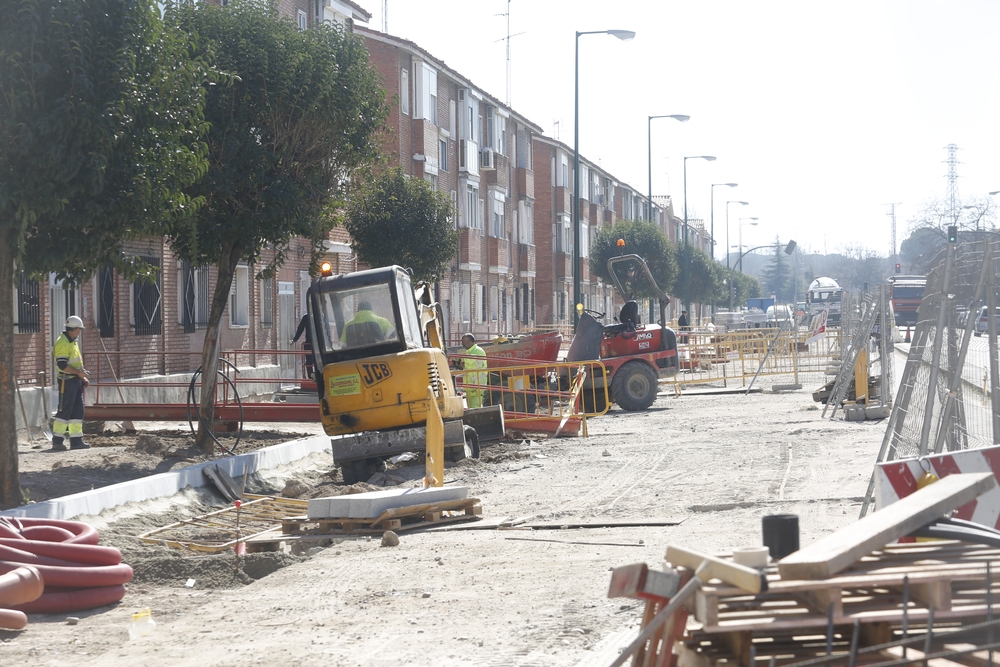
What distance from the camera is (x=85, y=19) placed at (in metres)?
10.4

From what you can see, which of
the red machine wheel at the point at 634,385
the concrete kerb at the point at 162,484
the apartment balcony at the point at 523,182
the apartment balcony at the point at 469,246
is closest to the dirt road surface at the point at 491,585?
the concrete kerb at the point at 162,484

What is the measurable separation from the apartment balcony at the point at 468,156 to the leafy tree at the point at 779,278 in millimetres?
117356

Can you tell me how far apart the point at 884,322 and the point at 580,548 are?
39.6ft

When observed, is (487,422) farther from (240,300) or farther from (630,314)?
(240,300)

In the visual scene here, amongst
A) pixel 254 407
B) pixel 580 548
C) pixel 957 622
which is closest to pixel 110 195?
pixel 580 548

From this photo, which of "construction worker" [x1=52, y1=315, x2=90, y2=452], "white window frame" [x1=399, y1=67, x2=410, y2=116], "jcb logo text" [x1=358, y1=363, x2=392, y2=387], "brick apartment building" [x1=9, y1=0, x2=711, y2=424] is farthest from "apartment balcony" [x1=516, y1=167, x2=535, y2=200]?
"jcb logo text" [x1=358, y1=363, x2=392, y2=387]

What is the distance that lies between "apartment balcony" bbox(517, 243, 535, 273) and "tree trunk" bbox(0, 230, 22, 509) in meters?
43.7

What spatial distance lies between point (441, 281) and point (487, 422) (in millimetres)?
22887

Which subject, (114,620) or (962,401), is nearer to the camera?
(114,620)

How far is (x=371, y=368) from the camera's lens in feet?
44.7

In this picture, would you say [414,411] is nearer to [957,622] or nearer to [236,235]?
[236,235]

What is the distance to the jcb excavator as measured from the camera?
13.6 m

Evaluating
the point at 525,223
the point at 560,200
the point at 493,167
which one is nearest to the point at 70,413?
the point at 493,167

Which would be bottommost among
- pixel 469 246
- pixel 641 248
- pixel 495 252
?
pixel 469 246
